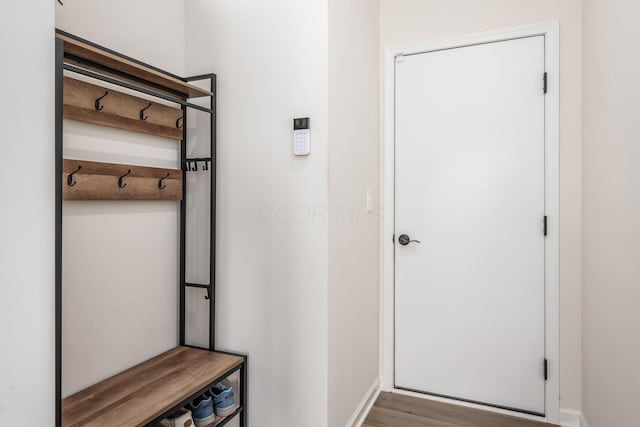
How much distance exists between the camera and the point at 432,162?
239 cm

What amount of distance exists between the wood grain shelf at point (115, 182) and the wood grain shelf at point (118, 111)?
17 centimetres

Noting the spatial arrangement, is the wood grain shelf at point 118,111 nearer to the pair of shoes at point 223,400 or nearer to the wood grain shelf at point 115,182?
the wood grain shelf at point 115,182

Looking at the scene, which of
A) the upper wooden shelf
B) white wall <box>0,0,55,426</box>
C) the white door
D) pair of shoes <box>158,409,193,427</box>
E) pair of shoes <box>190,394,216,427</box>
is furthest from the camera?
the white door

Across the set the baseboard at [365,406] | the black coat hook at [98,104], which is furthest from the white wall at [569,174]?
the black coat hook at [98,104]

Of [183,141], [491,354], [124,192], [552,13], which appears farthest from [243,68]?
[491,354]

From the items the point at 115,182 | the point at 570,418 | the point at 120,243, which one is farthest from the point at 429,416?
the point at 115,182

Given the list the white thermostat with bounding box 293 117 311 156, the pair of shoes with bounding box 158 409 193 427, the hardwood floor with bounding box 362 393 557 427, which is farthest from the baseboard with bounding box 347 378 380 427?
the white thermostat with bounding box 293 117 311 156

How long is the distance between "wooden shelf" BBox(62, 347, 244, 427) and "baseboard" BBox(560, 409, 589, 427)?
5.94 feet

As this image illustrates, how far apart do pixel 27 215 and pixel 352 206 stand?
4.71ft

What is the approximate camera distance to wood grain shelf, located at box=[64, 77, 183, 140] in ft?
4.75

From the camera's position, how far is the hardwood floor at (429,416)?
2.14 meters

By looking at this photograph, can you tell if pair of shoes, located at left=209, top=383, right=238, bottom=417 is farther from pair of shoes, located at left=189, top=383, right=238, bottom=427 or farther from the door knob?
the door knob

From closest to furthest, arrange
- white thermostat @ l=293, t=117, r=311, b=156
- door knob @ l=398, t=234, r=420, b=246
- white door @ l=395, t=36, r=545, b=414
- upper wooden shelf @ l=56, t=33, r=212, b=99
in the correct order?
upper wooden shelf @ l=56, t=33, r=212, b=99 → white thermostat @ l=293, t=117, r=311, b=156 → white door @ l=395, t=36, r=545, b=414 → door knob @ l=398, t=234, r=420, b=246

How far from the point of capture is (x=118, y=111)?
1615 millimetres
